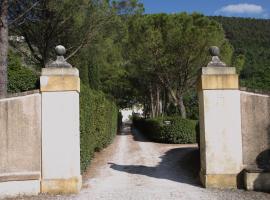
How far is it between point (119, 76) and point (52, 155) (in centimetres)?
2581

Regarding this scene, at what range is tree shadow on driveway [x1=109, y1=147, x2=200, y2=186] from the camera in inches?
404

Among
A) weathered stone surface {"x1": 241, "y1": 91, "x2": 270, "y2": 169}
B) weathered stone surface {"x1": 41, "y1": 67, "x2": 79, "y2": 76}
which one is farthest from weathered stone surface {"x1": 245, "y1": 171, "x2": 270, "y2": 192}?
weathered stone surface {"x1": 41, "y1": 67, "x2": 79, "y2": 76}

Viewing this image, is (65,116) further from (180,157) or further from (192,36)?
(192,36)

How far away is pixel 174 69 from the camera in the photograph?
77.0ft

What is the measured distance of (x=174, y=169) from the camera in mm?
11492

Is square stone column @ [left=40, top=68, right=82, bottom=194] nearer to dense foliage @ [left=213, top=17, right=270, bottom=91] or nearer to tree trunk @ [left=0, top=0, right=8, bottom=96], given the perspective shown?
tree trunk @ [left=0, top=0, right=8, bottom=96]

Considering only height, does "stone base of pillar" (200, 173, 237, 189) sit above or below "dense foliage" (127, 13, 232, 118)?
below

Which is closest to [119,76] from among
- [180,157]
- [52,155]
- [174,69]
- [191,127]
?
[174,69]

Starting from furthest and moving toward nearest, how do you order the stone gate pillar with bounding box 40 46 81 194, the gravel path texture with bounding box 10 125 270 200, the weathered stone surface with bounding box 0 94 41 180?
the stone gate pillar with bounding box 40 46 81 194
the weathered stone surface with bounding box 0 94 41 180
the gravel path texture with bounding box 10 125 270 200

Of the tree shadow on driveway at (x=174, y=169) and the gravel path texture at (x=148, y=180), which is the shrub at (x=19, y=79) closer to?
the gravel path texture at (x=148, y=180)

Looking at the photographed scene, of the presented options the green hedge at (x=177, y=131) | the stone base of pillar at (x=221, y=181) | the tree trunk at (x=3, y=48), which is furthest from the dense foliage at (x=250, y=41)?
the tree trunk at (x=3, y=48)

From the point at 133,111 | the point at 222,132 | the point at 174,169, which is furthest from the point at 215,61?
the point at 133,111

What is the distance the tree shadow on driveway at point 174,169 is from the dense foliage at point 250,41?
60.8 ft

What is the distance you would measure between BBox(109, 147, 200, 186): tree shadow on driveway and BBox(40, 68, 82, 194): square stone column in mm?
2703
